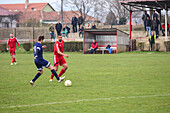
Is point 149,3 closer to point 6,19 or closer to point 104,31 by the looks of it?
point 104,31

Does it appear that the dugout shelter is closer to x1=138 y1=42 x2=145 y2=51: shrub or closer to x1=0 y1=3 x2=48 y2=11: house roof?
x1=138 y1=42 x2=145 y2=51: shrub

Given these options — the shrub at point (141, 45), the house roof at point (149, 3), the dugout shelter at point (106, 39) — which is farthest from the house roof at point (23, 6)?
the shrub at point (141, 45)

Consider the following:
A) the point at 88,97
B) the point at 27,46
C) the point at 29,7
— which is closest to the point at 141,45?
the point at 27,46

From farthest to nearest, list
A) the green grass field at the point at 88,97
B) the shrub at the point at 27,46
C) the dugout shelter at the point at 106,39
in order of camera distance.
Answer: the shrub at the point at 27,46 < the dugout shelter at the point at 106,39 < the green grass field at the point at 88,97

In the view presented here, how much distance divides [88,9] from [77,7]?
2067 millimetres

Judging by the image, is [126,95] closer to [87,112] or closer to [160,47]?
[87,112]

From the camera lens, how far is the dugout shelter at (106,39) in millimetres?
33688

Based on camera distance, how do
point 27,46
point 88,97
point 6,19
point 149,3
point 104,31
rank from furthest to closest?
point 6,19 < point 27,46 < point 149,3 < point 104,31 < point 88,97

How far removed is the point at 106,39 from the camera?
36312 mm

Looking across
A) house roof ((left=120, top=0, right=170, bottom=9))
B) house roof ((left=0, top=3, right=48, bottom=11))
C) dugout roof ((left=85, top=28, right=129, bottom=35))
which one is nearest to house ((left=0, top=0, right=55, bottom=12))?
house roof ((left=0, top=3, right=48, bottom=11))

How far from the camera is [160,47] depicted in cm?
3341

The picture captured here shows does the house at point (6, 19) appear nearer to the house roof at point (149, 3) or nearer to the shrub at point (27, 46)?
the shrub at point (27, 46)

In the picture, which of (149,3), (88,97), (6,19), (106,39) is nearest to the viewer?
(88,97)

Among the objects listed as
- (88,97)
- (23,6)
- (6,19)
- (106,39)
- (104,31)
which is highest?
(23,6)
